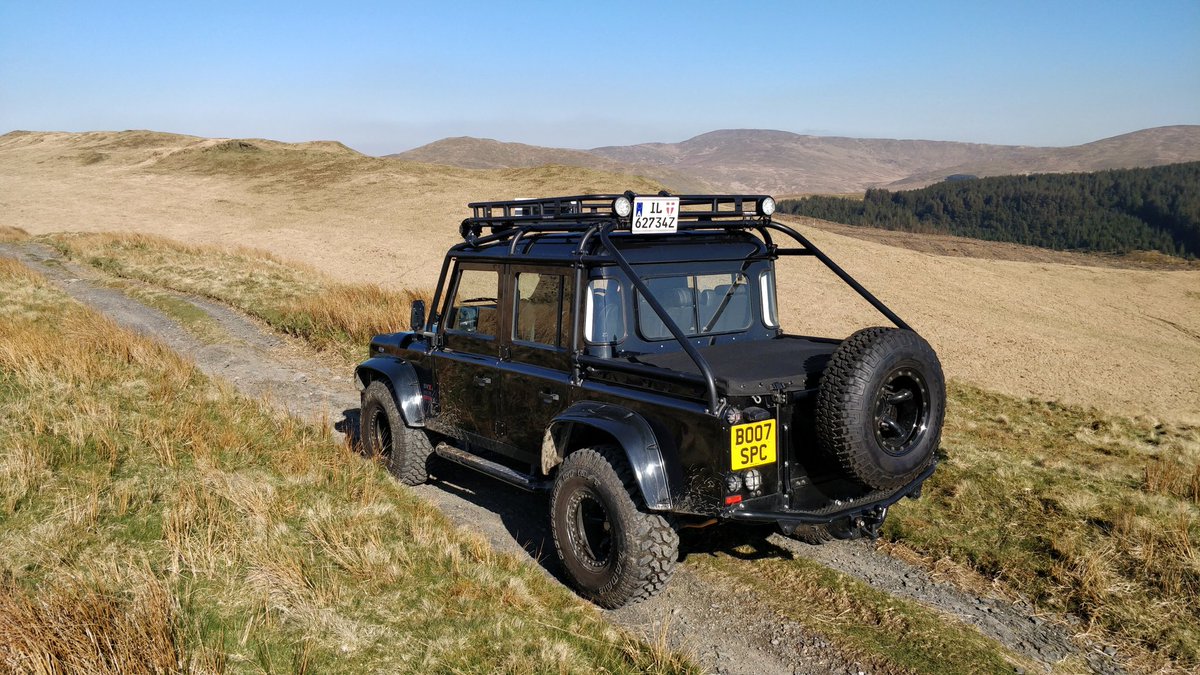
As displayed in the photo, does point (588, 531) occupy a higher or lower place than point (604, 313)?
lower

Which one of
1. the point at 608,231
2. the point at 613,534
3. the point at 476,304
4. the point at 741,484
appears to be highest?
the point at 608,231

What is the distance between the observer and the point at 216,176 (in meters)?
59.5

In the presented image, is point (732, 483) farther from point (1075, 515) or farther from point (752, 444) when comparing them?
point (1075, 515)

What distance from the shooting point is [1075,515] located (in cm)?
609

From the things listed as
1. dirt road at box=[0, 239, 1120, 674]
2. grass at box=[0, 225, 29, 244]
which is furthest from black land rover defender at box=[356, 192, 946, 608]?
grass at box=[0, 225, 29, 244]

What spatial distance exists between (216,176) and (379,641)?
62561mm

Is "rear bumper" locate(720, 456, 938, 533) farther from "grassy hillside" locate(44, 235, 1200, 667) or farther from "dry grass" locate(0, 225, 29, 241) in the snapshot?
"dry grass" locate(0, 225, 29, 241)

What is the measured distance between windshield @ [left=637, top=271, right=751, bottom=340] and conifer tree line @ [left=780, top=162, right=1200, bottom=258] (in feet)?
222

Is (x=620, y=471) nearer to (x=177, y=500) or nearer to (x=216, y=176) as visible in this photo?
(x=177, y=500)

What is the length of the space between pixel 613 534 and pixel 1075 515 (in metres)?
3.61

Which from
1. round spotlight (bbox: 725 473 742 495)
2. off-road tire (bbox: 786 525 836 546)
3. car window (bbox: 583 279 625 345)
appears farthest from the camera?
car window (bbox: 583 279 625 345)

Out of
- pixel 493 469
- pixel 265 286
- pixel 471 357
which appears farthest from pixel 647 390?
pixel 265 286

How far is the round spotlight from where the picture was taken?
14.5ft

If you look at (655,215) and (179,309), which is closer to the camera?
(655,215)
